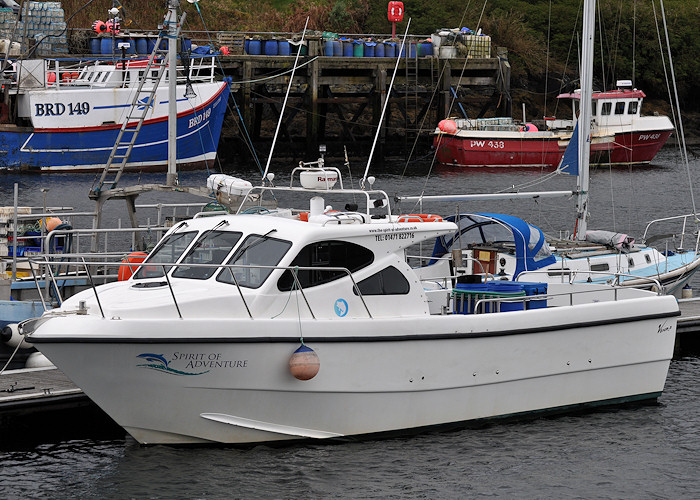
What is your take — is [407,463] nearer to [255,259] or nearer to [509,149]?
[255,259]

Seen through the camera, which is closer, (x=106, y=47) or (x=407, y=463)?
(x=407, y=463)

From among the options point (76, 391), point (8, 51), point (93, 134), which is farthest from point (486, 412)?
point (8, 51)

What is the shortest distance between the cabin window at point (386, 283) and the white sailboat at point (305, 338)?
16 mm

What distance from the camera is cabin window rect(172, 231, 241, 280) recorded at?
12.6 metres

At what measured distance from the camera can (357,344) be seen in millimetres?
12305

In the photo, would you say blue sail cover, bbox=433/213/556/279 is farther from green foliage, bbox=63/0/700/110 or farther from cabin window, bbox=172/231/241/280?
green foliage, bbox=63/0/700/110

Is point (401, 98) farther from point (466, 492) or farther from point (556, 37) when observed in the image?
point (466, 492)

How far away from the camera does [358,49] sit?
47.8m

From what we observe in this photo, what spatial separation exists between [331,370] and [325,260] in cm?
125

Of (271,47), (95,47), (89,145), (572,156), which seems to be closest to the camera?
(572,156)

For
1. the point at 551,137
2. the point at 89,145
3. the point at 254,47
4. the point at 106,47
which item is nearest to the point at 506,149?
the point at 551,137

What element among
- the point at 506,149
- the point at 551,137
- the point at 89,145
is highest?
the point at 551,137

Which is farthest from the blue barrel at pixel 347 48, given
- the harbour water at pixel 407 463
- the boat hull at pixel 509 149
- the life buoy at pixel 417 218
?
the life buoy at pixel 417 218

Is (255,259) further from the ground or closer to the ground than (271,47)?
closer to the ground
